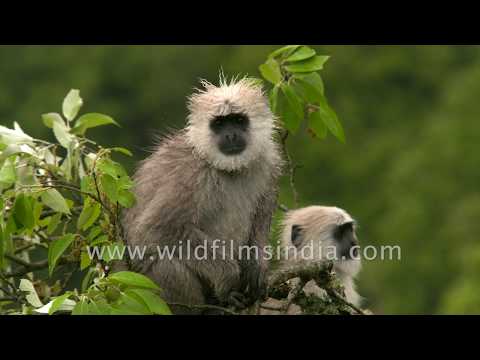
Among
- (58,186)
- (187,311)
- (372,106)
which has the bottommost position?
(187,311)

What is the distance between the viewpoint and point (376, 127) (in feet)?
144

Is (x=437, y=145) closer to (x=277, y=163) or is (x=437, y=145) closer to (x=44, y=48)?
(x=44, y=48)

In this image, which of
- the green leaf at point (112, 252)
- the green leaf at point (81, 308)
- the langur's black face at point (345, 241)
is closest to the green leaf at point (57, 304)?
the green leaf at point (81, 308)

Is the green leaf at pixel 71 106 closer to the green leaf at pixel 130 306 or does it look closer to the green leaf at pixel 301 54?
the green leaf at pixel 301 54

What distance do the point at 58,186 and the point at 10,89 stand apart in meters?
39.6

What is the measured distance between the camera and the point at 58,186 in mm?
8047

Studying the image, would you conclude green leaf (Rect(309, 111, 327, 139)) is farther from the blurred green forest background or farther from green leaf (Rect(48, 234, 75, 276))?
the blurred green forest background

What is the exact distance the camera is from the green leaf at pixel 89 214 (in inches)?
326

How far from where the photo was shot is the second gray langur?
9367 mm

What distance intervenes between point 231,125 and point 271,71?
2.32ft

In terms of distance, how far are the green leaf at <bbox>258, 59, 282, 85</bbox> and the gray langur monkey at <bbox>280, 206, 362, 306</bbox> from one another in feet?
9.14

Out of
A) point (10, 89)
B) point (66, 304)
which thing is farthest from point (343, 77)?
point (66, 304)

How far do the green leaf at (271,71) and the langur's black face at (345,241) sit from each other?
283cm

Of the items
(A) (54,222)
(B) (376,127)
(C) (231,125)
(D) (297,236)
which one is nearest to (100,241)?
(A) (54,222)
